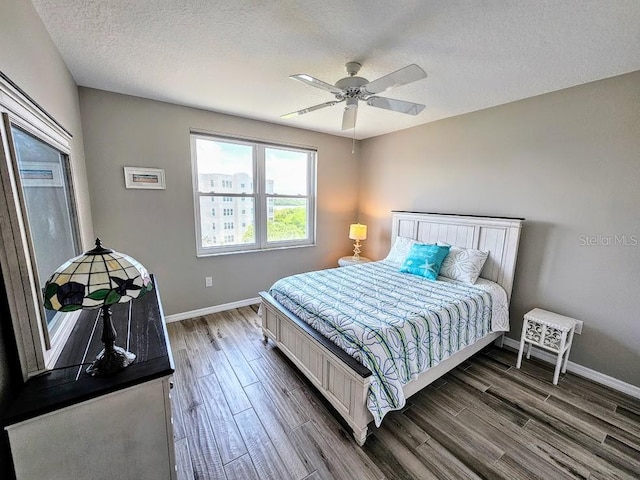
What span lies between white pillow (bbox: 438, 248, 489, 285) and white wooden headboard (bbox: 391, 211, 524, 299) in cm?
12

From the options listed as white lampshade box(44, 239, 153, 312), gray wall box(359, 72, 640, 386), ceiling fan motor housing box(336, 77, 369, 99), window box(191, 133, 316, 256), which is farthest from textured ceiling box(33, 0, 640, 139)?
white lampshade box(44, 239, 153, 312)

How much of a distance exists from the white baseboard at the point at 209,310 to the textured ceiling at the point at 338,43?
8.10ft

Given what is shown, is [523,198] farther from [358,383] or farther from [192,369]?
[192,369]

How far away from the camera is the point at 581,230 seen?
2.34 metres

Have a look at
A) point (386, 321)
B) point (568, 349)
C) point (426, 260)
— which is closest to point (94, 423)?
point (386, 321)

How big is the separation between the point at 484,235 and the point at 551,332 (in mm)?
1062

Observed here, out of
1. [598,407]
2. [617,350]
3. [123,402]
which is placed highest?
[123,402]

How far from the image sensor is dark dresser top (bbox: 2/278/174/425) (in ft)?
2.90

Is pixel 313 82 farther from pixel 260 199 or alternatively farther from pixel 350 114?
pixel 260 199

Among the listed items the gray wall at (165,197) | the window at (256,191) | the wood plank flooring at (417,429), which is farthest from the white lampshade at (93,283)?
the window at (256,191)

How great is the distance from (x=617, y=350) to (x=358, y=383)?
2341mm

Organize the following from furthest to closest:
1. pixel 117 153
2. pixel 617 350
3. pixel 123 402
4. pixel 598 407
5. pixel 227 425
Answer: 1. pixel 117 153
2. pixel 617 350
3. pixel 598 407
4. pixel 227 425
5. pixel 123 402

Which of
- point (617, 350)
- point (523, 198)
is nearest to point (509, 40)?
point (523, 198)

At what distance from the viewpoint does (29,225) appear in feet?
3.28
